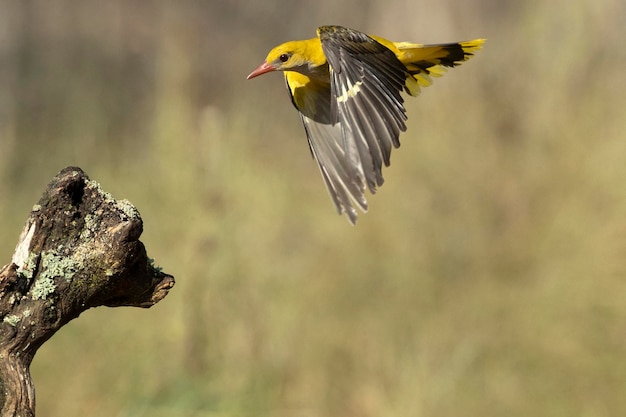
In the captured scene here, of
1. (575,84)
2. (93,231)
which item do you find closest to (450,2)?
(575,84)

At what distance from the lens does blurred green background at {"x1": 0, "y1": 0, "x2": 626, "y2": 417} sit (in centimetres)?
468

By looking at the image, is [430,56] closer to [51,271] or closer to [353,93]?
[353,93]

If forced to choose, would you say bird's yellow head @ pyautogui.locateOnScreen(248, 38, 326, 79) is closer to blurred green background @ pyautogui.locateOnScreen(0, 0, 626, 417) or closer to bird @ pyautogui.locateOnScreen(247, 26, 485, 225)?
bird @ pyautogui.locateOnScreen(247, 26, 485, 225)

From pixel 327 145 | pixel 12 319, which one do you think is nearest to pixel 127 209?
pixel 12 319

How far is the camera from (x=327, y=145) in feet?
11.7

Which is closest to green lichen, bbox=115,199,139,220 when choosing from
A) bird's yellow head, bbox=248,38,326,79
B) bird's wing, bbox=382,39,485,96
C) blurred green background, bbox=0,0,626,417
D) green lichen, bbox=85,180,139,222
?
green lichen, bbox=85,180,139,222

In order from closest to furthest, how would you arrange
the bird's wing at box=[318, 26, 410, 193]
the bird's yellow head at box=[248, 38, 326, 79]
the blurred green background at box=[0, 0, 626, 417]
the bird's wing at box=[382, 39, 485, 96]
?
the bird's wing at box=[318, 26, 410, 193] < the bird's yellow head at box=[248, 38, 326, 79] < the bird's wing at box=[382, 39, 485, 96] < the blurred green background at box=[0, 0, 626, 417]

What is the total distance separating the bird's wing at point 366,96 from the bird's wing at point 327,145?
0.17ft

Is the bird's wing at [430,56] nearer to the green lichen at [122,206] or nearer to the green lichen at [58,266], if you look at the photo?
the green lichen at [122,206]

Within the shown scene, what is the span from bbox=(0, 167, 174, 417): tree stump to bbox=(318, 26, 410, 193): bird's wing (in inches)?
40.3

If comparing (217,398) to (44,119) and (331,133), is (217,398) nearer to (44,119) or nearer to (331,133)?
(331,133)

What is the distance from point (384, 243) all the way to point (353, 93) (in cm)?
242

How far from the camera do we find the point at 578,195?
5.14 metres

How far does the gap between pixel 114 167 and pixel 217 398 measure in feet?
5.26
